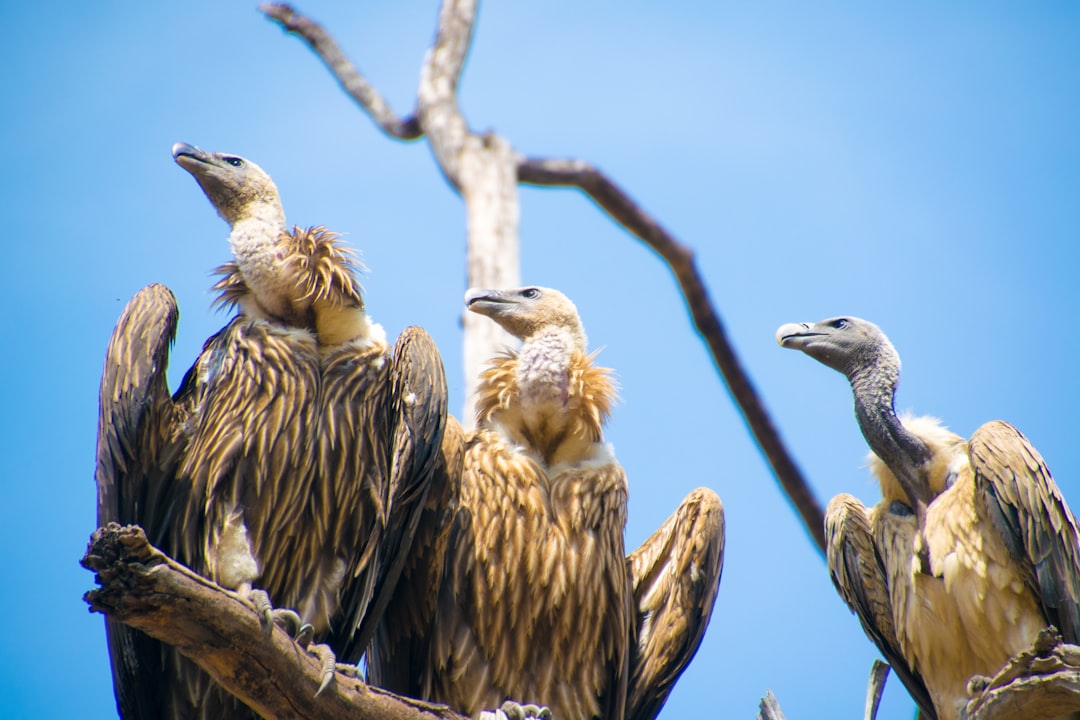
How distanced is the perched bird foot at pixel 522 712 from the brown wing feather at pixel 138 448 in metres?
1.23

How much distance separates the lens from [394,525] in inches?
186

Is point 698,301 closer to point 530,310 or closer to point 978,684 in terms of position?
point 530,310

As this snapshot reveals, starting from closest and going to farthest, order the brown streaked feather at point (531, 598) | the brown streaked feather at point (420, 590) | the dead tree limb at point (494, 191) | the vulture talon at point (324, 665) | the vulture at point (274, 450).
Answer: the vulture talon at point (324, 665), the vulture at point (274, 450), the brown streaked feather at point (420, 590), the brown streaked feather at point (531, 598), the dead tree limb at point (494, 191)

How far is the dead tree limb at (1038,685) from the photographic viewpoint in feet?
13.2

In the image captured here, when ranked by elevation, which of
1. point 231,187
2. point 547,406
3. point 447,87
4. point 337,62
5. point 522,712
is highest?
point 337,62

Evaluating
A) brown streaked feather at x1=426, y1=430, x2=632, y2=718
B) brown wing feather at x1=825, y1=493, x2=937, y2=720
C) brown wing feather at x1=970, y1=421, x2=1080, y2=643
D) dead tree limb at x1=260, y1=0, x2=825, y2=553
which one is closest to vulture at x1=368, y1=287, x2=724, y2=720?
brown streaked feather at x1=426, y1=430, x2=632, y2=718

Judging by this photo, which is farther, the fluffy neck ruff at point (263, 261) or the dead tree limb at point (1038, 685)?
the fluffy neck ruff at point (263, 261)

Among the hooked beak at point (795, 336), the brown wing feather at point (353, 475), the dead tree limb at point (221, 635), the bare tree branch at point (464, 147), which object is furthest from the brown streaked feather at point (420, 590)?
the bare tree branch at point (464, 147)

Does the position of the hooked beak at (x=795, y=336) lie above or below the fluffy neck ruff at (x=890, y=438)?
above

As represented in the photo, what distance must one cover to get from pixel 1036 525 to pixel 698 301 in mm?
5059

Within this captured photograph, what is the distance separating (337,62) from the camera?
1111cm

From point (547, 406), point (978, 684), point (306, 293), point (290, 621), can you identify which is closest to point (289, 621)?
point (290, 621)

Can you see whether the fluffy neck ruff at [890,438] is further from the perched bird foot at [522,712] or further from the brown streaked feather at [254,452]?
the brown streaked feather at [254,452]

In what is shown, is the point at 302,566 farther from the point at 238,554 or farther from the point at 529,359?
the point at 529,359
